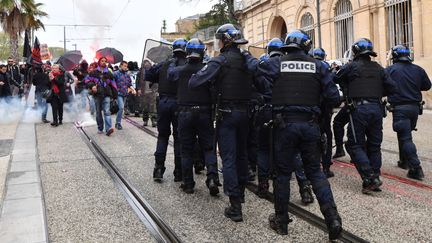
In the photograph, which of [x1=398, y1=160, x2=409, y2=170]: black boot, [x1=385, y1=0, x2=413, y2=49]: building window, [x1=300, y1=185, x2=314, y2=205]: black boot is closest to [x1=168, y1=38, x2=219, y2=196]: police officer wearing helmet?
[x1=300, y1=185, x2=314, y2=205]: black boot

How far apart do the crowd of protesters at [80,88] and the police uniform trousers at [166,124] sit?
4983 mm

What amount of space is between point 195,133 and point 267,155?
979 mm

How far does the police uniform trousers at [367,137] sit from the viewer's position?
5785 millimetres

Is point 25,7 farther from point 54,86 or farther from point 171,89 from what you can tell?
point 171,89

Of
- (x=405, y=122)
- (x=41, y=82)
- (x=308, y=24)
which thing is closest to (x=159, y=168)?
(x=405, y=122)

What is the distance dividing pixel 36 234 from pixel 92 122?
10071 millimetres

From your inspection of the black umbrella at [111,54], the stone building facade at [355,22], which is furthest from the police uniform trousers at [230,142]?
the black umbrella at [111,54]

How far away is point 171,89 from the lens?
20.6 ft

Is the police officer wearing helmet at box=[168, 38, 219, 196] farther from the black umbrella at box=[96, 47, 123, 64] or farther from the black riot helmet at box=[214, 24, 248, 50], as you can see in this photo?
the black umbrella at box=[96, 47, 123, 64]

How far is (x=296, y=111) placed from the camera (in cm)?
427

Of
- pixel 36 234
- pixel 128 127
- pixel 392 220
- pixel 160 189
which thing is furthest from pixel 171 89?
pixel 128 127

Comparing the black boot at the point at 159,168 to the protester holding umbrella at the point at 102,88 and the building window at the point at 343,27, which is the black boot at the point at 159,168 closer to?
the protester holding umbrella at the point at 102,88

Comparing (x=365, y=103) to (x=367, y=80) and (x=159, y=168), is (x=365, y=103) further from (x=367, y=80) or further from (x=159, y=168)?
(x=159, y=168)

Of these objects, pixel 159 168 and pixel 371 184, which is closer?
pixel 371 184
